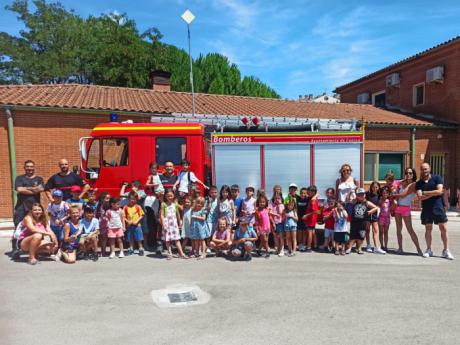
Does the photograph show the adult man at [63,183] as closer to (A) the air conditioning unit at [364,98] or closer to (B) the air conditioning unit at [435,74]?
(B) the air conditioning unit at [435,74]

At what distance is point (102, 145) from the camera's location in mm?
6617

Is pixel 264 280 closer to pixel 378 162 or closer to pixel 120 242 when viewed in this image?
pixel 120 242

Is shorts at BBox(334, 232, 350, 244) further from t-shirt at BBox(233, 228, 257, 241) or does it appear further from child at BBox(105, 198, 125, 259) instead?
child at BBox(105, 198, 125, 259)

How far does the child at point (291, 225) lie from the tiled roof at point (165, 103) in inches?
275

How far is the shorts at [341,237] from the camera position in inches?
241

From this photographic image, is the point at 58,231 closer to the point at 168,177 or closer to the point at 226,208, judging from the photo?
the point at 168,177

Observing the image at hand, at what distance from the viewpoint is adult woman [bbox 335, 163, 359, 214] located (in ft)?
20.4

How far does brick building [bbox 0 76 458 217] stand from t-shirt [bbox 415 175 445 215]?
7.98m


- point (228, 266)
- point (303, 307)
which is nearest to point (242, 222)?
point (228, 266)

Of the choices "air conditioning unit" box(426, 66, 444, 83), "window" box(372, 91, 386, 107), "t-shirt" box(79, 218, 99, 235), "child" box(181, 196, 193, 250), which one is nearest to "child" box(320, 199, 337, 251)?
"child" box(181, 196, 193, 250)

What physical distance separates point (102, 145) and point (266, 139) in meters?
3.41

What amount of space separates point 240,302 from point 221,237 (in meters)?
2.03

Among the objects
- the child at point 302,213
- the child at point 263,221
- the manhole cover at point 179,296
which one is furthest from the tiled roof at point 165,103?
the manhole cover at point 179,296

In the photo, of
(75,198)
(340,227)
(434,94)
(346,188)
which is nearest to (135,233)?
(75,198)
